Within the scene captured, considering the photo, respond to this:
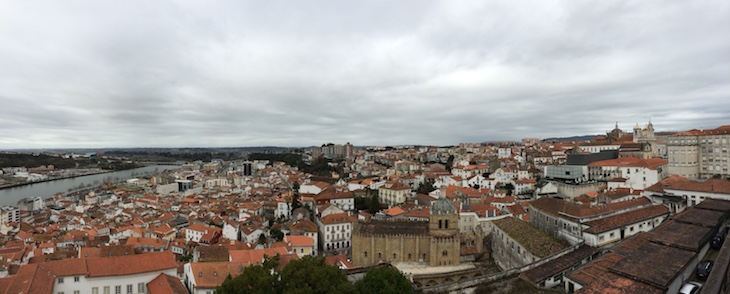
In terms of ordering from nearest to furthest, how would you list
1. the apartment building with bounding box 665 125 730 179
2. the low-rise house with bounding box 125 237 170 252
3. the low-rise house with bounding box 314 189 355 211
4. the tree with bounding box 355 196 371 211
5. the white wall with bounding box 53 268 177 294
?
1. the white wall with bounding box 53 268 177 294
2. the low-rise house with bounding box 125 237 170 252
3. the apartment building with bounding box 665 125 730 179
4. the low-rise house with bounding box 314 189 355 211
5. the tree with bounding box 355 196 371 211

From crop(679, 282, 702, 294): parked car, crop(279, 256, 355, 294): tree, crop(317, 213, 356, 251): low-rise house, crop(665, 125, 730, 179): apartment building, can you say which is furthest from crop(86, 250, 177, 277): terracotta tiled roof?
crop(665, 125, 730, 179): apartment building

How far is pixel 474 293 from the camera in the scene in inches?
593

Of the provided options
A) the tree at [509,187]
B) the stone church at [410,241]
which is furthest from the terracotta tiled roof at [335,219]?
the tree at [509,187]

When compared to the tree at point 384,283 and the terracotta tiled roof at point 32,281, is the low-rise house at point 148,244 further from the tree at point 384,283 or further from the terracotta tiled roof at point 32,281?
the tree at point 384,283

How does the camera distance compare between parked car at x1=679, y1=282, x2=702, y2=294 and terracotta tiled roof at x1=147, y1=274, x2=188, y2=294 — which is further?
terracotta tiled roof at x1=147, y1=274, x2=188, y2=294

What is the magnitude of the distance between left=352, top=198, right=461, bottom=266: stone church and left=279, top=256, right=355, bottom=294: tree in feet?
38.4

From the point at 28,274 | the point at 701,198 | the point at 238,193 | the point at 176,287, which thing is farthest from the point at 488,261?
the point at 238,193

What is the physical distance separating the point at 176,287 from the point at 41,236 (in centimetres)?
2866

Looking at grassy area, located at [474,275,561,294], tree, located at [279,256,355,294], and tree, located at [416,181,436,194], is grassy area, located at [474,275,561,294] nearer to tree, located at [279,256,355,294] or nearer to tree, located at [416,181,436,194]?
tree, located at [279,256,355,294]

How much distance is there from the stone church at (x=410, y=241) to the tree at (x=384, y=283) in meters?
8.90

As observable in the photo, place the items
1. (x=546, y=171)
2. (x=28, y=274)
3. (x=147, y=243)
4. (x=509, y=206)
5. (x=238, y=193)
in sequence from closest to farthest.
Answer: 1. (x=28, y=274)
2. (x=147, y=243)
3. (x=509, y=206)
4. (x=546, y=171)
5. (x=238, y=193)

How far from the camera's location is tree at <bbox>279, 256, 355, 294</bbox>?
11.4 metres

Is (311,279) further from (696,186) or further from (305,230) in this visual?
(696,186)

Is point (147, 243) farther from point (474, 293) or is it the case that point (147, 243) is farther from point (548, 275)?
point (548, 275)
